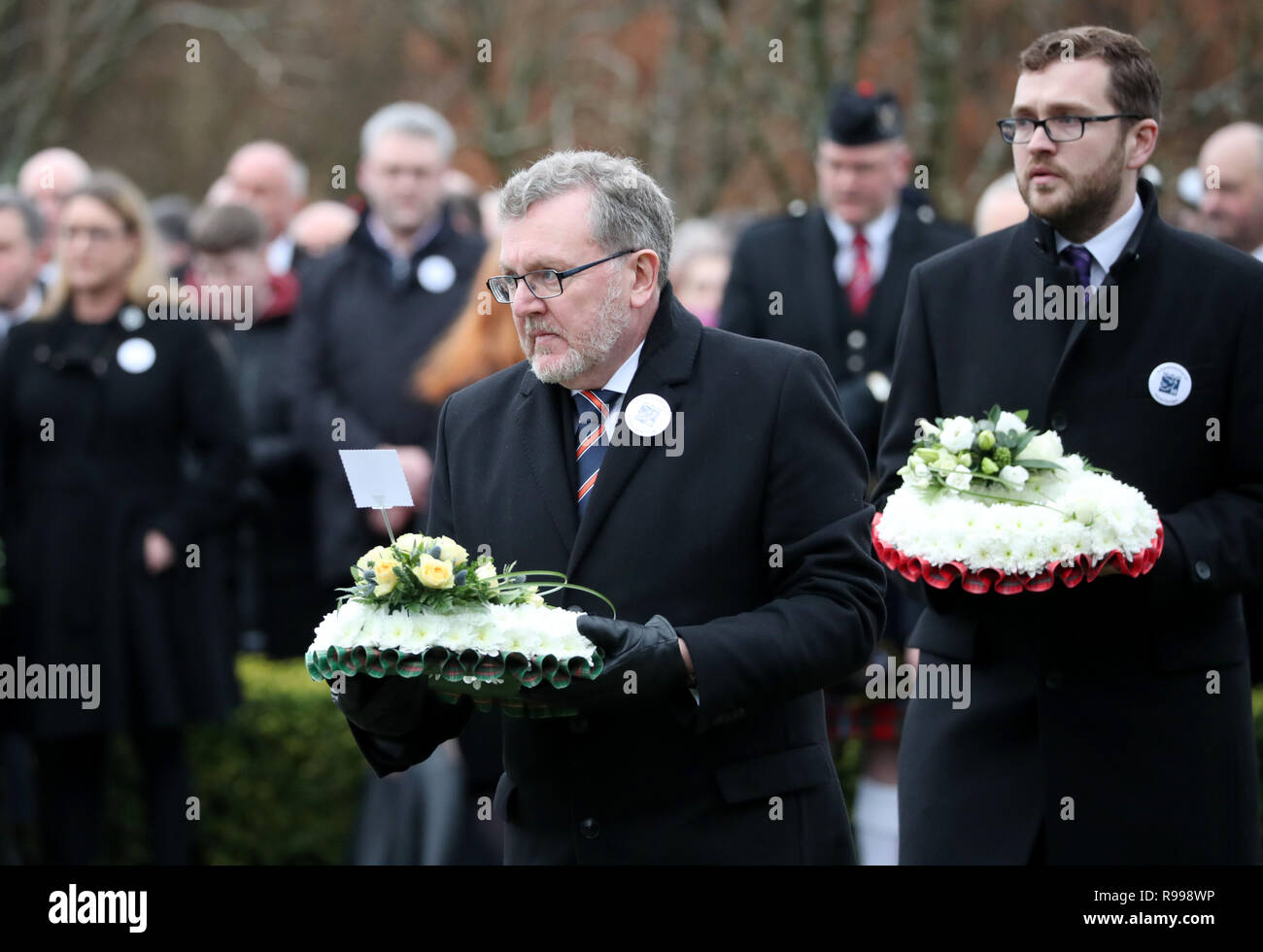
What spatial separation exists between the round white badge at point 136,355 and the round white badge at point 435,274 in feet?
3.87

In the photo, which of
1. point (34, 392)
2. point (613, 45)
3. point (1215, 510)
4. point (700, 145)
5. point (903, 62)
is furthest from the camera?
point (613, 45)

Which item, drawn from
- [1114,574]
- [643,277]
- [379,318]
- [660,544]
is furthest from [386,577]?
[379,318]

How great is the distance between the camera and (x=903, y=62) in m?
21.8

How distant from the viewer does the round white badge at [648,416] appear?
3.95 m

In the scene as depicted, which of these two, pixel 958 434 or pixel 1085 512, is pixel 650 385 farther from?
pixel 1085 512

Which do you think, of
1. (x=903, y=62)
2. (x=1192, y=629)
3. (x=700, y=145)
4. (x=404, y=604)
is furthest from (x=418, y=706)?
(x=903, y=62)

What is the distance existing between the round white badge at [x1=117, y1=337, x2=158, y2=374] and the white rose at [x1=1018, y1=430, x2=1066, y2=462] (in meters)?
4.35

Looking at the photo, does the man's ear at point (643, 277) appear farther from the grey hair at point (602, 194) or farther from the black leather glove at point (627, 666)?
the black leather glove at point (627, 666)

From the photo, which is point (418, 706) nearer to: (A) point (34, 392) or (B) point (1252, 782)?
(B) point (1252, 782)

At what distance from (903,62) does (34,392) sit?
52.7 ft

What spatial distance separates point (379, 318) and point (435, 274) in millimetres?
306

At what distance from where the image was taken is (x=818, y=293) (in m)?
7.13

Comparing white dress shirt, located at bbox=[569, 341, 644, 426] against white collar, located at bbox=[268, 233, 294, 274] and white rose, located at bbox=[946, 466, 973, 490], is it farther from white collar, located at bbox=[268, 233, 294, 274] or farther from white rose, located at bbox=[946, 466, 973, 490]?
white collar, located at bbox=[268, 233, 294, 274]

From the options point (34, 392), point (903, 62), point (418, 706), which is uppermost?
point (903, 62)
